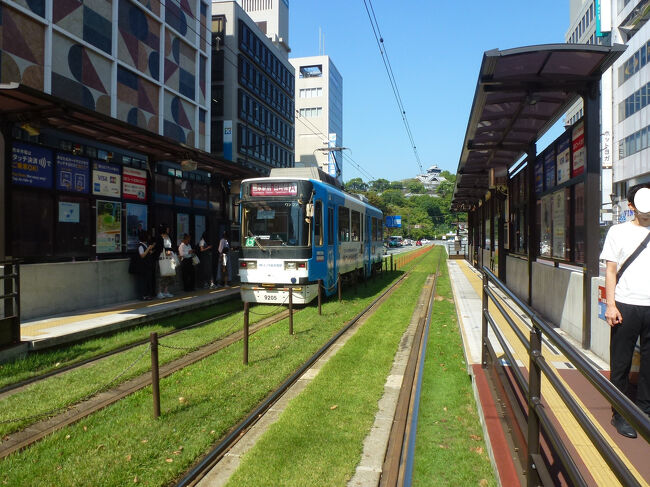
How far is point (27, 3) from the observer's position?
61.5ft

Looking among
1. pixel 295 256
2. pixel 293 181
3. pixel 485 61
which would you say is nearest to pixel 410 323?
pixel 295 256

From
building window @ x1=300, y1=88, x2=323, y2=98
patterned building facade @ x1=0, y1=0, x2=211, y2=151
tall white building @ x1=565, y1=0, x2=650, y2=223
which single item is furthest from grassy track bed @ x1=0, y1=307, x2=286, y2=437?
building window @ x1=300, y1=88, x2=323, y2=98

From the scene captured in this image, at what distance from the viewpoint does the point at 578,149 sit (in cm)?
717

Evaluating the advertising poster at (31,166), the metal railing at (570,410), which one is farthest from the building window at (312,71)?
the metal railing at (570,410)

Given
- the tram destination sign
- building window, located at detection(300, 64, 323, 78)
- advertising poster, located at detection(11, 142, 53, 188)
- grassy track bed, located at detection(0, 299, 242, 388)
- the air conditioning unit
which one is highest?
building window, located at detection(300, 64, 323, 78)

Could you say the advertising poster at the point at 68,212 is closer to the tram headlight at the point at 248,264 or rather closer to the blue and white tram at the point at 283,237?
the blue and white tram at the point at 283,237

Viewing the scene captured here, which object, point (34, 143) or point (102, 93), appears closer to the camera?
point (34, 143)

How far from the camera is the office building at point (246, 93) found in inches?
1759

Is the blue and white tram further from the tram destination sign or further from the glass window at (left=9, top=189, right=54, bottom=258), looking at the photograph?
the glass window at (left=9, top=189, right=54, bottom=258)

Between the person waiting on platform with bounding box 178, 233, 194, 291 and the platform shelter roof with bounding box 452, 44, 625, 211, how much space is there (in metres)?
8.39

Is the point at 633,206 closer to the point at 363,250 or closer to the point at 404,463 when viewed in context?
the point at 404,463

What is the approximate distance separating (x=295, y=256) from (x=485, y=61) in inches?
263

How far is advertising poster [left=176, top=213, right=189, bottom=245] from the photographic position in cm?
1590

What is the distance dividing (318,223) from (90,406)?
26.2 ft
